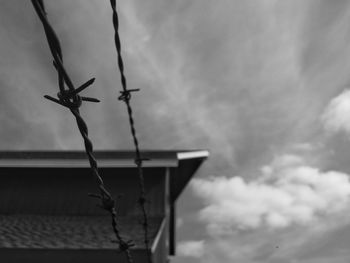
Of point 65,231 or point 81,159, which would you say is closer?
point 65,231

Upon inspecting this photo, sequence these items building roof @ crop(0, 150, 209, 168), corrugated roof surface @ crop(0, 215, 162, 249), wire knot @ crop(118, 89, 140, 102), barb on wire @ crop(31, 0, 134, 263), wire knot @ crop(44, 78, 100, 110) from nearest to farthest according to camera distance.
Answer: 1. barb on wire @ crop(31, 0, 134, 263)
2. wire knot @ crop(44, 78, 100, 110)
3. wire knot @ crop(118, 89, 140, 102)
4. corrugated roof surface @ crop(0, 215, 162, 249)
5. building roof @ crop(0, 150, 209, 168)

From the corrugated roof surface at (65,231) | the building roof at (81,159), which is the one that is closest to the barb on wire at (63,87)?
A: the corrugated roof surface at (65,231)

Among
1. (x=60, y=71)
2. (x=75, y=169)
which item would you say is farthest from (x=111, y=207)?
(x=75, y=169)

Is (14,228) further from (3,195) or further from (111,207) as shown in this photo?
(111,207)

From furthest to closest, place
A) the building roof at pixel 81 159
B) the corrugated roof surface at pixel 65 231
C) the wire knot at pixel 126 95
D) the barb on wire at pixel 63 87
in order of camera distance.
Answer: the building roof at pixel 81 159 < the corrugated roof surface at pixel 65 231 < the wire knot at pixel 126 95 < the barb on wire at pixel 63 87

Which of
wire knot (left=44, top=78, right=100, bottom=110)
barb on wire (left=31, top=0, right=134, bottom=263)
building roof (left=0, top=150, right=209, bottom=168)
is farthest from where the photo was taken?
building roof (left=0, top=150, right=209, bottom=168)

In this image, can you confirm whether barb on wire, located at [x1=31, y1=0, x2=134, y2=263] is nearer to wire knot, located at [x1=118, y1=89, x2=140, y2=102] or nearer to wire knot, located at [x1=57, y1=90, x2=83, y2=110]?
wire knot, located at [x1=57, y1=90, x2=83, y2=110]

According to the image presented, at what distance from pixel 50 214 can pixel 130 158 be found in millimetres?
2580

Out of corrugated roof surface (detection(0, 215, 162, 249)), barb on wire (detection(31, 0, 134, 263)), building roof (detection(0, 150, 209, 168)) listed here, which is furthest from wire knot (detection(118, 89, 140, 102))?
building roof (detection(0, 150, 209, 168))

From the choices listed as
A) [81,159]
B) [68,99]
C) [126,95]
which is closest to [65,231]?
[81,159]

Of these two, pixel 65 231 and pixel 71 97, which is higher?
pixel 65 231

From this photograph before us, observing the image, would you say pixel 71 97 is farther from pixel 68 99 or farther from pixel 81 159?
pixel 81 159

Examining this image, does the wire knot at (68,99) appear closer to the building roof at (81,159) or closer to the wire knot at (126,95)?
the wire knot at (126,95)

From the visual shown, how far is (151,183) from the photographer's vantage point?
31.4 ft
